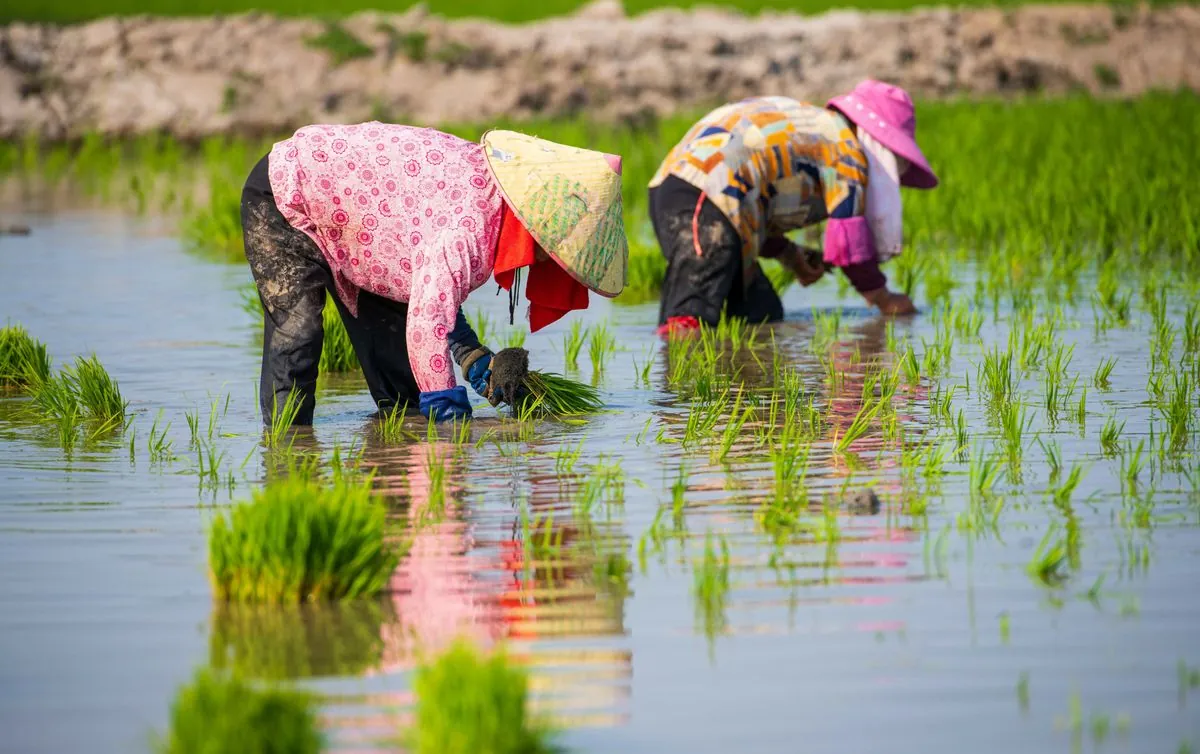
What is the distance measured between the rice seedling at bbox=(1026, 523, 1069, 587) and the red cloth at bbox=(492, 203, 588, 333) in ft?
5.38

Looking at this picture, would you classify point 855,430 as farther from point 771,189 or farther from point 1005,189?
point 1005,189

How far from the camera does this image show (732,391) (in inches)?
232

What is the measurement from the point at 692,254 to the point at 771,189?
0.39 m

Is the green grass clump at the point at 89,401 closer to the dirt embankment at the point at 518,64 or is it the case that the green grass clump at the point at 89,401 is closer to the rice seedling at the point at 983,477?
the rice seedling at the point at 983,477

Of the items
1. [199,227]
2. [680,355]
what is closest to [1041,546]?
[680,355]

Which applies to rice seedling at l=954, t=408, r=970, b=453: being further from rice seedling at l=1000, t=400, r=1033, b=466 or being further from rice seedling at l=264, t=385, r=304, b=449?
rice seedling at l=264, t=385, r=304, b=449

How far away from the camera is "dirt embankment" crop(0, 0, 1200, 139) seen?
18047mm

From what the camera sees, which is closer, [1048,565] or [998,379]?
[1048,565]

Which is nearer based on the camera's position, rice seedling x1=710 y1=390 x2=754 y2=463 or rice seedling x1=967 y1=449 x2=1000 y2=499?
→ rice seedling x1=967 y1=449 x2=1000 y2=499

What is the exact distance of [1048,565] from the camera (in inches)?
138

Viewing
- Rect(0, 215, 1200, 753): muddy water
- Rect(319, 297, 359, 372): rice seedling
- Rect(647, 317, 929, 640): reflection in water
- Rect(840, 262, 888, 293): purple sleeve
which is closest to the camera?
Rect(0, 215, 1200, 753): muddy water

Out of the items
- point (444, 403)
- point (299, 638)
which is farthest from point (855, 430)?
point (299, 638)

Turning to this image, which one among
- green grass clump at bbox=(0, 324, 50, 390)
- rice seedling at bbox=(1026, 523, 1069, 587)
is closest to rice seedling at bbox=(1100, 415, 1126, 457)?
rice seedling at bbox=(1026, 523, 1069, 587)

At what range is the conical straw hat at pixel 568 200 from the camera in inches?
183
